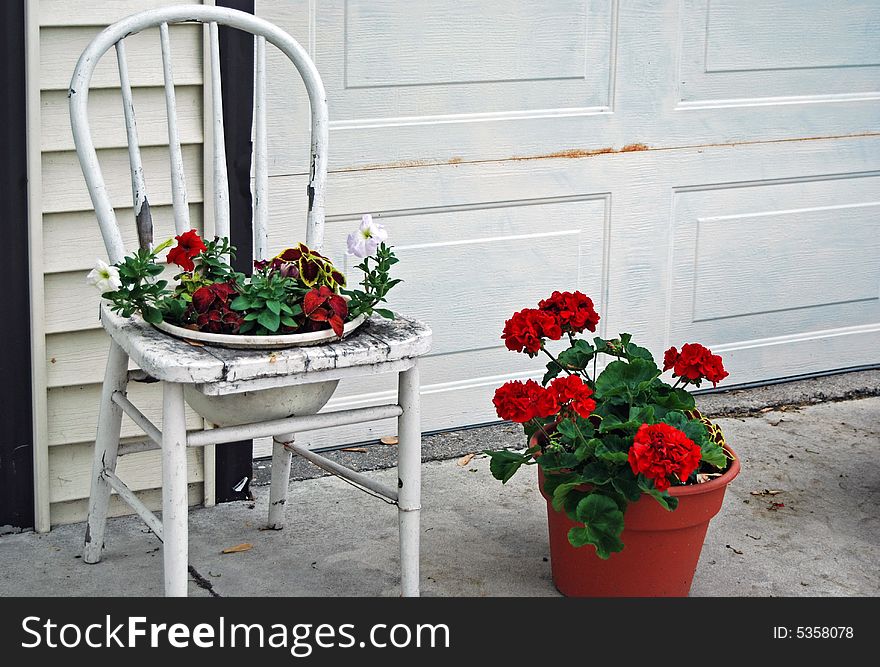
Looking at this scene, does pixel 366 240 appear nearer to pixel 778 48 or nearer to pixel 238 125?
pixel 238 125

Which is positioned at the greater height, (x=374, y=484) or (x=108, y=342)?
(x=108, y=342)

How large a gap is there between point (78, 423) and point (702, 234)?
62.4 inches

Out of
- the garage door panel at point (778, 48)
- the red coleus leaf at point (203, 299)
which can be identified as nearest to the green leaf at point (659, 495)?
the red coleus leaf at point (203, 299)

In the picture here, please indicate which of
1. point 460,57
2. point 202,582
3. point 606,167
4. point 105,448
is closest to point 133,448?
point 105,448

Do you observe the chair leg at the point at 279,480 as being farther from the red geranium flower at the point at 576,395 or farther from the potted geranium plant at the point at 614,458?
the red geranium flower at the point at 576,395

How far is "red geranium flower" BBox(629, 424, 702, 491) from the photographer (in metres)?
1.84

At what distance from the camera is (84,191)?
2256 millimetres

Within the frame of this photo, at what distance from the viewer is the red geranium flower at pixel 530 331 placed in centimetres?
205

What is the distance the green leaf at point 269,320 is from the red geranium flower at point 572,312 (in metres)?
0.53

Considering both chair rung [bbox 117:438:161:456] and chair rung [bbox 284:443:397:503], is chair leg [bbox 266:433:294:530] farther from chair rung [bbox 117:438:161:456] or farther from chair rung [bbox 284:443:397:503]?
chair rung [bbox 117:438:161:456]

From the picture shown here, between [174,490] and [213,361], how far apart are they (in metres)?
0.22
